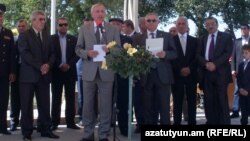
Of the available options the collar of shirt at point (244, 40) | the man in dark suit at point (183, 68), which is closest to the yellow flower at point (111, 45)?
the man in dark suit at point (183, 68)

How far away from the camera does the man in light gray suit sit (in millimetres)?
7289

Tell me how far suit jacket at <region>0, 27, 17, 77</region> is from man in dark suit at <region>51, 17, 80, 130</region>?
0.78m

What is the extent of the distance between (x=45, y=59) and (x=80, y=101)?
2.02 metres

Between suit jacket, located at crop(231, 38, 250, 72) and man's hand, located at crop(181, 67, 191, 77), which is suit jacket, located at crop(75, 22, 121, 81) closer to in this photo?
man's hand, located at crop(181, 67, 191, 77)

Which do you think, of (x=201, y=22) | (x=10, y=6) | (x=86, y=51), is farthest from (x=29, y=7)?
(x=86, y=51)

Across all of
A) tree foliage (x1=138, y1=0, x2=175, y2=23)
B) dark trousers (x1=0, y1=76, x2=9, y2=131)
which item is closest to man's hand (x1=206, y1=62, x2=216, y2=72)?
dark trousers (x1=0, y1=76, x2=9, y2=131)

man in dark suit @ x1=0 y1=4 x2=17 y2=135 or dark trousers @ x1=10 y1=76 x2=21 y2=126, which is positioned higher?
man in dark suit @ x1=0 y1=4 x2=17 y2=135

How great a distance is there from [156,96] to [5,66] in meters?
2.62

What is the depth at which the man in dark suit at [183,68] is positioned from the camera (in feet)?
28.3

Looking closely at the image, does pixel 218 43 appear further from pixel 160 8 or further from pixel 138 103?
pixel 160 8

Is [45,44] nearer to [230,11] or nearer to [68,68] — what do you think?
[68,68]

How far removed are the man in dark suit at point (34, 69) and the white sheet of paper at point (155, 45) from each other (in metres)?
1.71

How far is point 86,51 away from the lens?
7.18 metres

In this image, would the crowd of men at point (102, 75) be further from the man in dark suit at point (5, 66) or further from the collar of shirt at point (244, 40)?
the collar of shirt at point (244, 40)
